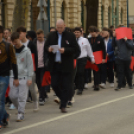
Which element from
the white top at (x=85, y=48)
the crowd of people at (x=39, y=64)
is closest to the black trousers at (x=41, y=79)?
the crowd of people at (x=39, y=64)

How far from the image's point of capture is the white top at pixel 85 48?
43.3 feet

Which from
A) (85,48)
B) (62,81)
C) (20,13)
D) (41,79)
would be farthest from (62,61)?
(20,13)

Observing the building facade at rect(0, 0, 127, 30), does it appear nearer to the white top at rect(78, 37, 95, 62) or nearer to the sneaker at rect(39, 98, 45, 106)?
the white top at rect(78, 37, 95, 62)

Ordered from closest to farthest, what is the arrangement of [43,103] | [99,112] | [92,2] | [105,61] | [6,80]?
[6,80]
[99,112]
[43,103]
[105,61]
[92,2]

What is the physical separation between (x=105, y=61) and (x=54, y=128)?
6719 millimetres

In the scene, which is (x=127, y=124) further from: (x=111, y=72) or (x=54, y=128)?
(x=111, y=72)

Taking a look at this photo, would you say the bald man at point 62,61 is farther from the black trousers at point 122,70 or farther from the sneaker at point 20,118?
the black trousers at point 122,70

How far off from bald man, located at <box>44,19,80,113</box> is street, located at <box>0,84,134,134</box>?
0.46 metres

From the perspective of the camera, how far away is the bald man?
1013 cm

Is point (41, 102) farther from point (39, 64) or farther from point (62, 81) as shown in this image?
point (62, 81)

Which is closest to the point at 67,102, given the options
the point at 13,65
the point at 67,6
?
the point at 13,65

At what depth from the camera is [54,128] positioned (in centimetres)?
841

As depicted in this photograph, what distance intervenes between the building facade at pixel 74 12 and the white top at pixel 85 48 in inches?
259

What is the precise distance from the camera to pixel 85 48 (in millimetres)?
13320
